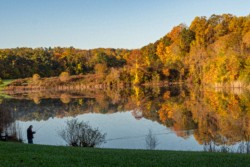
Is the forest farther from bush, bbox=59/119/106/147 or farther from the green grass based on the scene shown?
the green grass

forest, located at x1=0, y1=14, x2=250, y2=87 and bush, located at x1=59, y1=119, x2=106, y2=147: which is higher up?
forest, located at x1=0, y1=14, x2=250, y2=87

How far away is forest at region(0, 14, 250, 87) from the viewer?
53.0 m

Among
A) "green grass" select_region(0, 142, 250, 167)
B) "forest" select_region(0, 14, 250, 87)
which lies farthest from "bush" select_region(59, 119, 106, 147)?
"forest" select_region(0, 14, 250, 87)

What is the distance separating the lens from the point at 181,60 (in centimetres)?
7394

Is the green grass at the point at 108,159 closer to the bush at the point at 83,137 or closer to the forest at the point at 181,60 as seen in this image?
the bush at the point at 83,137

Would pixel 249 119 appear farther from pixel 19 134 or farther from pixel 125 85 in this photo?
pixel 125 85

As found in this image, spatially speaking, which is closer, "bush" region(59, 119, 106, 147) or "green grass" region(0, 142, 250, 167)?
"green grass" region(0, 142, 250, 167)

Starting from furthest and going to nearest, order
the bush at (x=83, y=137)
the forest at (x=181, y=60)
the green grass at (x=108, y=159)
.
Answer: the forest at (x=181, y=60), the bush at (x=83, y=137), the green grass at (x=108, y=159)

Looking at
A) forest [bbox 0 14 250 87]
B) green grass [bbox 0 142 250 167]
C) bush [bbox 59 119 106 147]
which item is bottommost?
bush [bbox 59 119 106 147]

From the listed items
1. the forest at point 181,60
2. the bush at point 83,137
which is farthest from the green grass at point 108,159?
the forest at point 181,60

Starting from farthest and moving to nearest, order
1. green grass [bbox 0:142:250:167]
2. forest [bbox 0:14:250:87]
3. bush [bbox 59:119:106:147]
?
1. forest [bbox 0:14:250:87]
2. bush [bbox 59:119:106:147]
3. green grass [bbox 0:142:250:167]

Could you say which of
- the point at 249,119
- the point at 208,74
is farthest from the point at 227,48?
the point at 249,119

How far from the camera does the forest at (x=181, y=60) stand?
174 ft

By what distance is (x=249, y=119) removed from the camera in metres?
20.5
